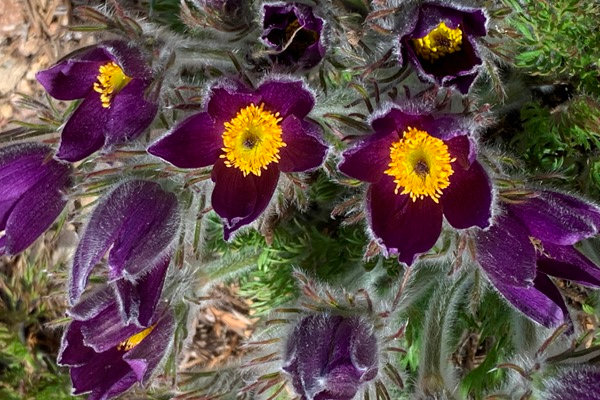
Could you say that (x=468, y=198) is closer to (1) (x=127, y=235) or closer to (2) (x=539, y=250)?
(2) (x=539, y=250)

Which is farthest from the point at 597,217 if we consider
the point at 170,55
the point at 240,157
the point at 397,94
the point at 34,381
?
the point at 34,381

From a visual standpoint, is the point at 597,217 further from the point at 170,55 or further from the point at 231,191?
the point at 170,55

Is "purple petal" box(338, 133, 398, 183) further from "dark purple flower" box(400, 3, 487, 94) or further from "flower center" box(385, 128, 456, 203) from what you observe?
"dark purple flower" box(400, 3, 487, 94)

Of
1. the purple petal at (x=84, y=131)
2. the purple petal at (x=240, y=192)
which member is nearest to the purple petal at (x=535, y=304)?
the purple petal at (x=240, y=192)

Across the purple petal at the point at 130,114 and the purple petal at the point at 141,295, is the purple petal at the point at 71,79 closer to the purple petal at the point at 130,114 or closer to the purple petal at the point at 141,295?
the purple petal at the point at 130,114

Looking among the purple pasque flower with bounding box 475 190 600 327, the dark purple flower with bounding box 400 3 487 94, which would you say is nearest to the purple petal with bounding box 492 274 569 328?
→ the purple pasque flower with bounding box 475 190 600 327
